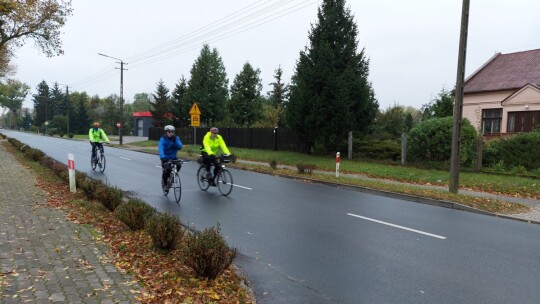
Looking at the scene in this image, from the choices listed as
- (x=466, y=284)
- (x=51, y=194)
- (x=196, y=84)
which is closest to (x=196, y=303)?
(x=466, y=284)

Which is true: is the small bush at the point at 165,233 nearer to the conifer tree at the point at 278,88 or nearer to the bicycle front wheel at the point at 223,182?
the bicycle front wheel at the point at 223,182

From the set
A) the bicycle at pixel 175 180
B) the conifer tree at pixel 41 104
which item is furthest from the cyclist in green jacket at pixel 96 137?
the conifer tree at pixel 41 104

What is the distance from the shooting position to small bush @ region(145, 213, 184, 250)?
5.34m

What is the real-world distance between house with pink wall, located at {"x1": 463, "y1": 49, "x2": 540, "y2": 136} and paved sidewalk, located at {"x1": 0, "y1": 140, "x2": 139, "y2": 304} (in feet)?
79.0

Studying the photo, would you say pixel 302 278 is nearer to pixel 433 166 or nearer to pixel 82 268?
pixel 82 268

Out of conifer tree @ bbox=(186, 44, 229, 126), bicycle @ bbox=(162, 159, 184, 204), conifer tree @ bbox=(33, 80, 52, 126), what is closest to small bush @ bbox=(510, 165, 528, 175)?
A: bicycle @ bbox=(162, 159, 184, 204)

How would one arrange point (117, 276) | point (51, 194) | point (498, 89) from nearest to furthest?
point (117, 276) → point (51, 194) → point (498, 89)

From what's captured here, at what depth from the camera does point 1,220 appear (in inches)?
269

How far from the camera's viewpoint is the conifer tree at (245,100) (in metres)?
49.8

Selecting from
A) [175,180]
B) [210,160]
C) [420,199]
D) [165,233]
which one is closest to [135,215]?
[165,233]

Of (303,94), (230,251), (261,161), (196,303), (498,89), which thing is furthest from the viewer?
(498,89)

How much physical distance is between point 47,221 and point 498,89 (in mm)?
29155

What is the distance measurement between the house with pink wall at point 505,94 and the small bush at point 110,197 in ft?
73.9

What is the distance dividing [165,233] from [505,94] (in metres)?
28.7
